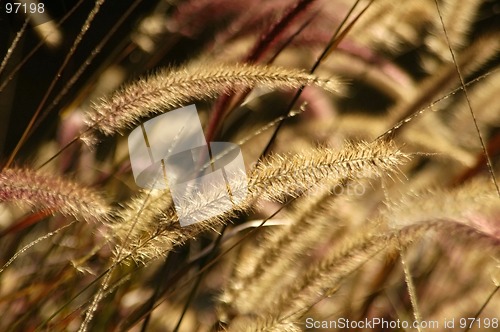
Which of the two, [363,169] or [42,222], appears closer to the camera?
[363,169]

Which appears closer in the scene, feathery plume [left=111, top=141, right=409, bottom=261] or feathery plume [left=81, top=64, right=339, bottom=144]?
feathery plume [left=111, top=141, right=409, bottom=261]

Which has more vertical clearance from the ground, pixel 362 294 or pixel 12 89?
pixel 12 89

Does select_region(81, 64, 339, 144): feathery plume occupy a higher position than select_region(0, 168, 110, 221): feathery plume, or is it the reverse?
select_region(81, 64, 339, 144): feathery plume

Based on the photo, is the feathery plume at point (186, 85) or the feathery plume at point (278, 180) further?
the feathery plume at point (186, 85)

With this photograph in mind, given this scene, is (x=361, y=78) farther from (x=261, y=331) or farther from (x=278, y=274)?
(x=261, y=331)

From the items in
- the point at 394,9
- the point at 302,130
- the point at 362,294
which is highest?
the point at 394,9

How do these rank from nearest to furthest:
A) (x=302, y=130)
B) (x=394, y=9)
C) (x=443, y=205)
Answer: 1. (x=443, y=205)
2. (x=394, y=9)
3. (x=302, y=130)

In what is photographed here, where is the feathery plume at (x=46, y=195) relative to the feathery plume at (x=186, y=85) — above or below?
below

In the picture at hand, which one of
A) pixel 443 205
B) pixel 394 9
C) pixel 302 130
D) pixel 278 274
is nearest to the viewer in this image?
pixel 443 205

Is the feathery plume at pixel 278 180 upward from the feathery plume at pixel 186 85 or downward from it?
downward

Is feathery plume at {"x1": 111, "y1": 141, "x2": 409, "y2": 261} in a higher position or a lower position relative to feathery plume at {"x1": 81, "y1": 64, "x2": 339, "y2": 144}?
lower

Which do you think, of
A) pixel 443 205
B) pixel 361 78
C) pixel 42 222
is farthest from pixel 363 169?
pixel 42 222
